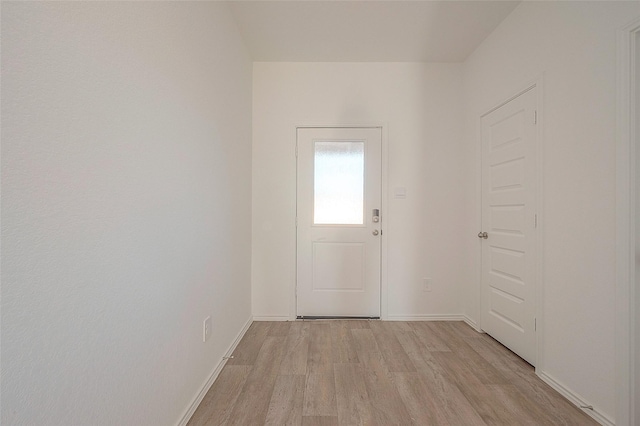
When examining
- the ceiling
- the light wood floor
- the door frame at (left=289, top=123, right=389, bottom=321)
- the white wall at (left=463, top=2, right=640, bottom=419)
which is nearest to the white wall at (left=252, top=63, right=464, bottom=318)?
the door frame at (left=289, top=123, right=389, bottom=321)

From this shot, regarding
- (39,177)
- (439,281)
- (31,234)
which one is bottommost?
(439,281)

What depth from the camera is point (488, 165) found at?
2463 mm

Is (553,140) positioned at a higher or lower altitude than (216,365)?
higher

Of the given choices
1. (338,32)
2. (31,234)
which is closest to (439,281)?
(338,32)

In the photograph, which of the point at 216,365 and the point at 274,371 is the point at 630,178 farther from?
the point at 216,365

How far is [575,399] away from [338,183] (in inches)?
91.9

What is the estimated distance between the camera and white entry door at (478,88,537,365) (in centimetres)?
197

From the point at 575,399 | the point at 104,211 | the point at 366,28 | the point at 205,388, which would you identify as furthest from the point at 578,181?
the point at 205,388

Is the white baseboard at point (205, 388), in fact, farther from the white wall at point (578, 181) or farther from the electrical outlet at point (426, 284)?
the white wall at point (578, 181)

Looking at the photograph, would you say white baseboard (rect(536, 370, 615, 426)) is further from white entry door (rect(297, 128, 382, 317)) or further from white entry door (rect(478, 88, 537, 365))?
white entry door (rect(297, 128, 382, 317))

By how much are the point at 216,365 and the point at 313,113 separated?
7.98ft

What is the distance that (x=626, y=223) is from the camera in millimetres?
1342

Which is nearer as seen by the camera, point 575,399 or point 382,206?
point 575,399

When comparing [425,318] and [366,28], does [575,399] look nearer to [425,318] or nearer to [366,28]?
[425,318]
